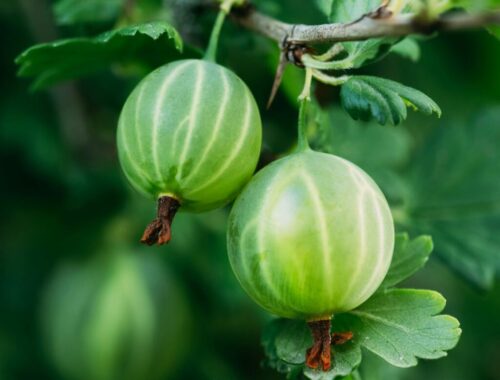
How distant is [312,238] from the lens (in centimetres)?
73

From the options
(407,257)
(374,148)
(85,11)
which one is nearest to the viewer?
(407,257)

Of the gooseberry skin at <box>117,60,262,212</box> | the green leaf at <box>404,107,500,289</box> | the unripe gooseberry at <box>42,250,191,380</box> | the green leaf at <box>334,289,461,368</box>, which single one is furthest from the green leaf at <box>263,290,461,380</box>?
the unripe gooseberry at <box>42,250,191,380</box>

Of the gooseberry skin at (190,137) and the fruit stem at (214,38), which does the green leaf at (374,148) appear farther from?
the gooseberry skin at (190,137)

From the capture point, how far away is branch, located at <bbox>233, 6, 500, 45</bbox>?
0.57 meters

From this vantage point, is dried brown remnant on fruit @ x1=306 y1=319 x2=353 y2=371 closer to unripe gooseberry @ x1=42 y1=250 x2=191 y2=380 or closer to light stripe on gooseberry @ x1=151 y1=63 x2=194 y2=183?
light stripe on gooseberry @ x1=151 y1=63 x2=194 y2=183

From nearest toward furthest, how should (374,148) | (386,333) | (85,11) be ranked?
(386,333) → (85,11) → (374,148)

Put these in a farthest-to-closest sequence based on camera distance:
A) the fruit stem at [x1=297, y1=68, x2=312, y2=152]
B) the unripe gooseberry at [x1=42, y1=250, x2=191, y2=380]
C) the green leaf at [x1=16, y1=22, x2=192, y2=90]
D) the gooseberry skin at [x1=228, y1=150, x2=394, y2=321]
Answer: the unripe gooseberry at [x1=42, y1=250, x2=191, y2=380], the green leaf at [x1=16, y1=22, x2=192, y2=90], the fruit stem at [x1=297, y1=68, x2=312, y2=152], the gooseberry skin at [x1=228, y1=150, x2=394, y2=321]

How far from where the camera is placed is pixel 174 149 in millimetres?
775

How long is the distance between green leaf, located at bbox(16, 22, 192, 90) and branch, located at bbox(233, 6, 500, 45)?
11 centimetres

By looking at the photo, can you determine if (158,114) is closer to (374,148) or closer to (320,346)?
(320,346)

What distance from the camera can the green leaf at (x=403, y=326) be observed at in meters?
0.82

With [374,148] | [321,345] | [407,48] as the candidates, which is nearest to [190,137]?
[321,345]

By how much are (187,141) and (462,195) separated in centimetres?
79

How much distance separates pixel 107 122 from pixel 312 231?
1.24 m
